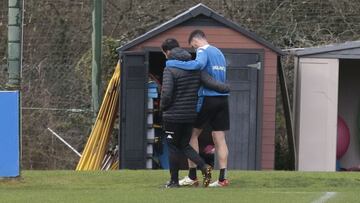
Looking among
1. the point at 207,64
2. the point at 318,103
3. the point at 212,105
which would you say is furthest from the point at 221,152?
the point at 318,103

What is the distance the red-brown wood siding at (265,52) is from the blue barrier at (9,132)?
13.6 ft

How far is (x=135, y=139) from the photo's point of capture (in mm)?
14977

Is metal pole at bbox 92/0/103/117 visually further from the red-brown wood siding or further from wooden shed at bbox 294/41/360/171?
wooden shed at bbox 294/41/360/171

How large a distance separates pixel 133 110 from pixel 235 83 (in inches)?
72.1

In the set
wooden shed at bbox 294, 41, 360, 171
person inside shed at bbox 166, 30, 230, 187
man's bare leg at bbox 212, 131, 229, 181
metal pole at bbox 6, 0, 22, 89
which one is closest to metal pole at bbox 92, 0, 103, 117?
metal pole at bbox 6, 0, 22, 89

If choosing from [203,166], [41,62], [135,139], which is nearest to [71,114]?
[41,62]

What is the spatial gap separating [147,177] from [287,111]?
534 centimetres

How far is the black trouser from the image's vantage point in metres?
10.3

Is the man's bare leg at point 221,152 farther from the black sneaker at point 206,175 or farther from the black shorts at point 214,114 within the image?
the black sneaker at point 206,175

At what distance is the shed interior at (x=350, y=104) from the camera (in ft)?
56.5

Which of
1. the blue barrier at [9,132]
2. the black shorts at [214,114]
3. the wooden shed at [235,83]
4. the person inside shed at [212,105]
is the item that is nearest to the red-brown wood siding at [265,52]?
the wooden shed at [235,83]

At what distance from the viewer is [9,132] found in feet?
37.0

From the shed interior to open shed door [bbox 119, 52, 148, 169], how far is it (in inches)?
177

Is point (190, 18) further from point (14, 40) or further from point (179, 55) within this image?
point (179, 55)
